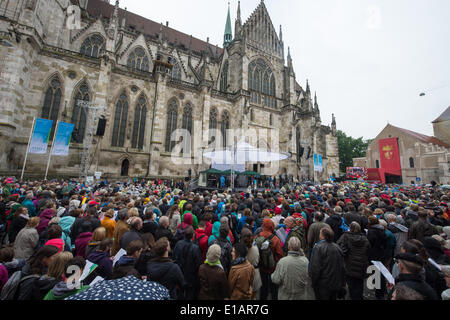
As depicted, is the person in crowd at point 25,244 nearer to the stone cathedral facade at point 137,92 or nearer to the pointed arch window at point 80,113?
the stone cathedral facade at point 137,92

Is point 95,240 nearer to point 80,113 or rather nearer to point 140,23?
point 80,113

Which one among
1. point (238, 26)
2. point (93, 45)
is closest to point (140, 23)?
point (93, 45)

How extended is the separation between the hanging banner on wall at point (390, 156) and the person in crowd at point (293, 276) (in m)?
40.5

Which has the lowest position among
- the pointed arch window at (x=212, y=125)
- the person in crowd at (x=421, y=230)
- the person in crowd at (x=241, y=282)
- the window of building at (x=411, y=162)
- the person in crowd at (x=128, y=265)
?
the person in crowd at (x=241, y=282)

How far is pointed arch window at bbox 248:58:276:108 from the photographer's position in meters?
26.6

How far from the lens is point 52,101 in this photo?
Result: 15656mm

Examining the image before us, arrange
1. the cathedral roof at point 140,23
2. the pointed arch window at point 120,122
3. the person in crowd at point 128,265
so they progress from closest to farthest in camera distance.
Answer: the person in crowd at point 128,265
the pointed arch window at point 120,122
the cathedral roof at point 140,23

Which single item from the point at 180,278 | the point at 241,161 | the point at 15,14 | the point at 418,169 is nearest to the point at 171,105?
the point at 241,161

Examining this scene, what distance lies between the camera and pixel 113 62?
17.3 metres

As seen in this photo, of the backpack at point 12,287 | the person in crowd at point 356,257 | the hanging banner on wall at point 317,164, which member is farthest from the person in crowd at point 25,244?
the hanging banner on wall at point 317,164

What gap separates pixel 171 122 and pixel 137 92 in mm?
4437

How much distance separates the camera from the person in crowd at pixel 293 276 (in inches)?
104

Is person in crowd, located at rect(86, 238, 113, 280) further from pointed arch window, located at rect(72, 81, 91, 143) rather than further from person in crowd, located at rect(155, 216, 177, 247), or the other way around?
pointed arch window, located at rect(72, 81, 91, 143)
